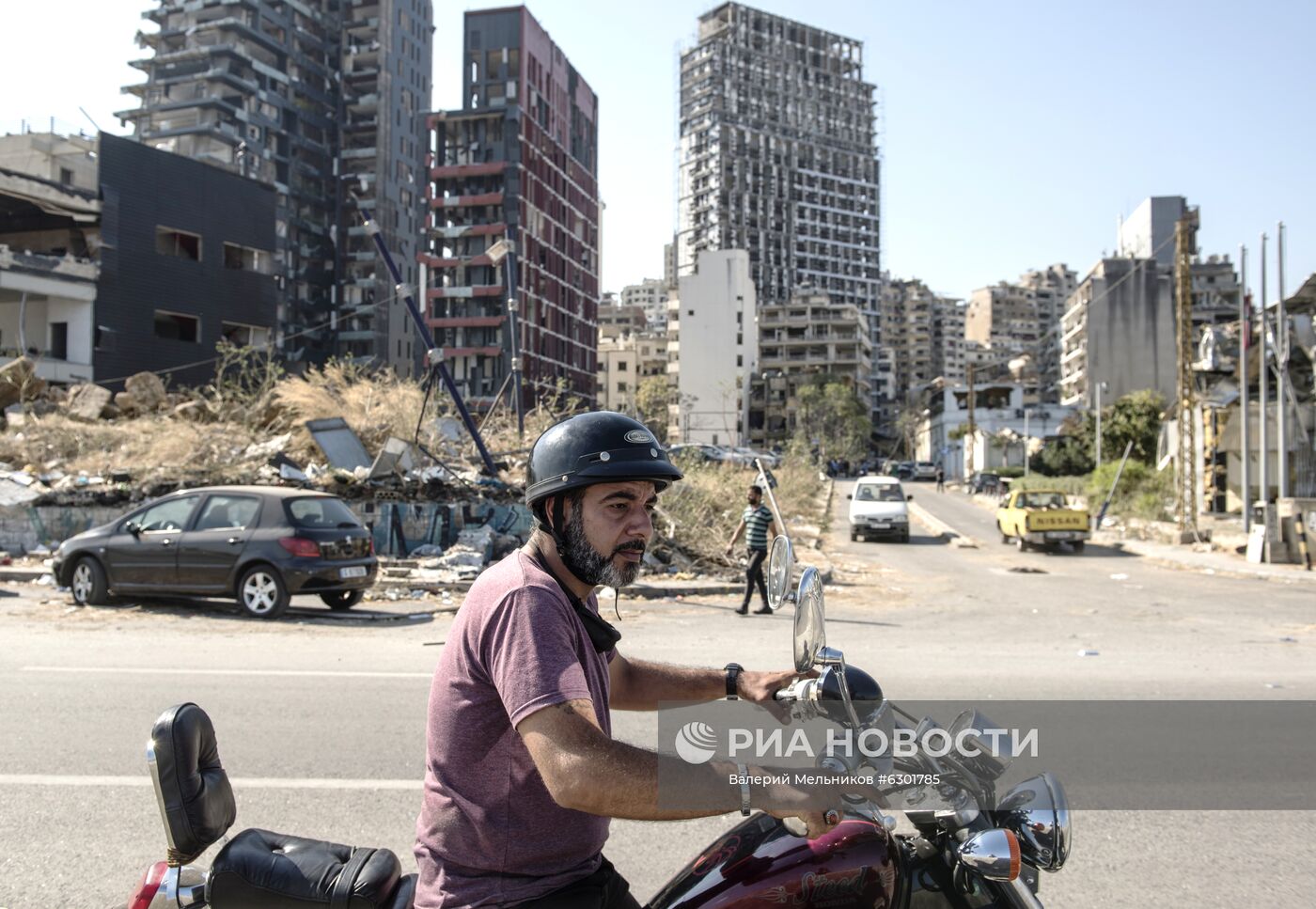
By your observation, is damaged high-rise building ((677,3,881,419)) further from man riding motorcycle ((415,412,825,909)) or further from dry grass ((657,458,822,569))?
man riding motorcycle ((415,412,825,909))

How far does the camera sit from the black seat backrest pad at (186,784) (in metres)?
2.13

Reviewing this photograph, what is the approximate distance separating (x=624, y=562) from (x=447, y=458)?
18557 mm

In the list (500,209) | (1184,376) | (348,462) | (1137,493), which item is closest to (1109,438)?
(1137,493)

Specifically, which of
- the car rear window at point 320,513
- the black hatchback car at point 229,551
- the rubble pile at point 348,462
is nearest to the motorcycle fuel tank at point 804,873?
the black hatchback car at point 229,551

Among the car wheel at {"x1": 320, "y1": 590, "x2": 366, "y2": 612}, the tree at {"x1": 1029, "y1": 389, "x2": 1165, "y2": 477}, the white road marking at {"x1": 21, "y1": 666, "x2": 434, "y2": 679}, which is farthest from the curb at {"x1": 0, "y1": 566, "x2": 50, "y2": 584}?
the tree at {"x1": 1029, "y1": 389, "x2": 1165, "y2": 477}

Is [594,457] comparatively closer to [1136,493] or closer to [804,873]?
[804,873]

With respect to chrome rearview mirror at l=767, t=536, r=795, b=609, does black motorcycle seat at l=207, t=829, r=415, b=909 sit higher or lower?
lower

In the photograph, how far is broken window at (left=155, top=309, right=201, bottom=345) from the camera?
51.9m

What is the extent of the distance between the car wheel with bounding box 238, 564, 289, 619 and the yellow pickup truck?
63.0 ft

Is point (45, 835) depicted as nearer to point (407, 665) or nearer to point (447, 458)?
point (407, 665)

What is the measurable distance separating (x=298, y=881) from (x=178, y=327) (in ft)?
189

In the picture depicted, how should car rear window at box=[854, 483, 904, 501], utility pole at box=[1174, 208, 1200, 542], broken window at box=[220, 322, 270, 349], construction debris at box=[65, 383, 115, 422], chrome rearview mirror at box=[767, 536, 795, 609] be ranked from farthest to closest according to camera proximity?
broken window at box=[220, 322, 270, 349]
car rear window at box=[854, 483, 904, 501]
utility pole at box=[1174, 208, 1200, 542]
construction debris at box=[65, 383, 115, 422]
chrome rearview mirror at box=[767, 536, 795, 609]

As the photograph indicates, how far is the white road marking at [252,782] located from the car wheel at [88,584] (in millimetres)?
7510

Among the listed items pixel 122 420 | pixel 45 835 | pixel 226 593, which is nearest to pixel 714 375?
pixel 122 420
